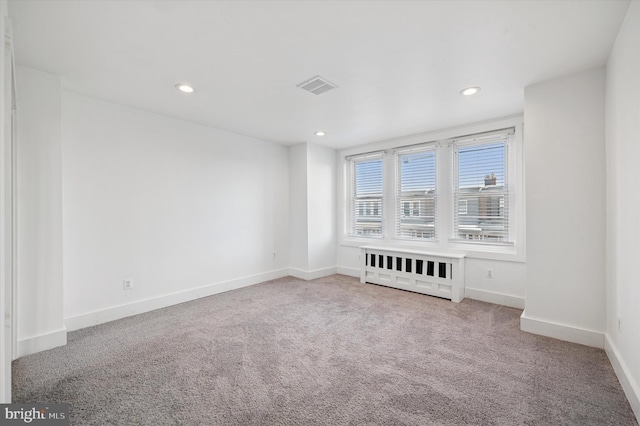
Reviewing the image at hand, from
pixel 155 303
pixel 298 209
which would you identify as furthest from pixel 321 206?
pixel 155 303

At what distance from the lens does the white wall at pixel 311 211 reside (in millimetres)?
5152

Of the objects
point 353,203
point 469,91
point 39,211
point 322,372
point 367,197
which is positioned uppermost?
point 469,91

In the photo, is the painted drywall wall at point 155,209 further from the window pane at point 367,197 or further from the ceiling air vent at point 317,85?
the ceiling air vent at point 317,85

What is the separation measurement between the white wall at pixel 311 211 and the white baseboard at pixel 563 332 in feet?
10.5

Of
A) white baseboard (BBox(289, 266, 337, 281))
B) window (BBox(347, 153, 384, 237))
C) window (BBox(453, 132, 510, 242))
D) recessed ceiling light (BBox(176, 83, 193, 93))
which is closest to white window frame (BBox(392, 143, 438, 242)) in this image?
window (BBox(347, 153, 384, 237))

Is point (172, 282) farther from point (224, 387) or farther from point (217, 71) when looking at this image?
point (217, 71)

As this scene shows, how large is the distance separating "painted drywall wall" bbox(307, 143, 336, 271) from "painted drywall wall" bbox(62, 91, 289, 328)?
2.33 ft

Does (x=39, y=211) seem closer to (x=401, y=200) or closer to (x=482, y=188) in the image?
(x=401, y=200)

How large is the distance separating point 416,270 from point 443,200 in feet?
3.90

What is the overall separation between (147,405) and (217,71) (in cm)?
267

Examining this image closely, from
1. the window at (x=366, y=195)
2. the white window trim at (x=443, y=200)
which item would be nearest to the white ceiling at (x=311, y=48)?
the white window trim at (x=443, y=200)

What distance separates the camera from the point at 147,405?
6.04 feet

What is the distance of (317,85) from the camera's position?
285 centimetres

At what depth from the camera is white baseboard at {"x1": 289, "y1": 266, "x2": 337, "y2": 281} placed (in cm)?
510
